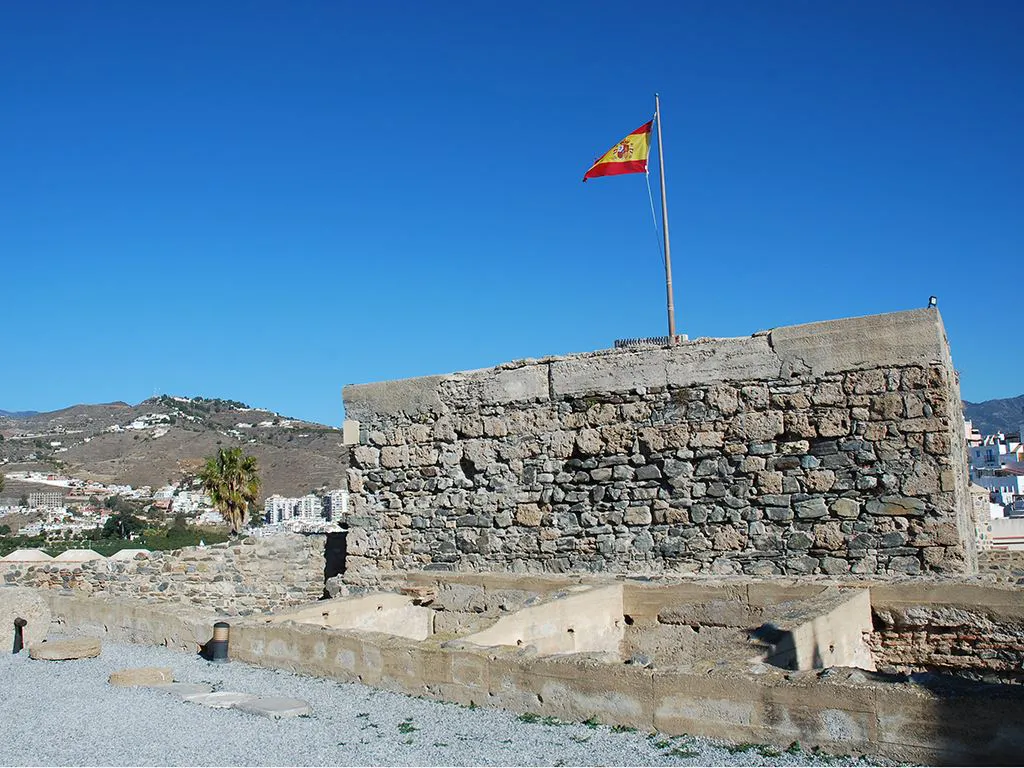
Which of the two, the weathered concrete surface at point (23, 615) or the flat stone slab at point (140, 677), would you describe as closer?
the flat stone slab at point (140, 677)

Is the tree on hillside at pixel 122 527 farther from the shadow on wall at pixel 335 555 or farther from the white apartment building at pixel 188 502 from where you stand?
the shadow on wall at pixel 335 555

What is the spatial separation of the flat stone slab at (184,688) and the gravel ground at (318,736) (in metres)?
0.08

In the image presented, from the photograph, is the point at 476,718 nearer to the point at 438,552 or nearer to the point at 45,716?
the point at 45,716

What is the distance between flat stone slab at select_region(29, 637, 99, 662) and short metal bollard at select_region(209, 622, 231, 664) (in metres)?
1.41

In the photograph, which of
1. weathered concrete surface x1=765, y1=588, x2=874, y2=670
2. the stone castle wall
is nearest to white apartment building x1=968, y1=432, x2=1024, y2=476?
the stone castle wall

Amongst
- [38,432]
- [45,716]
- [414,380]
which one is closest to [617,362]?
[414,380]

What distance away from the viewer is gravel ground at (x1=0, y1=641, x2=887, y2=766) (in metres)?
4.90

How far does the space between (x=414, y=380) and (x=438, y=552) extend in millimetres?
2106

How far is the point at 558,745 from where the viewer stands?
509 centimetres

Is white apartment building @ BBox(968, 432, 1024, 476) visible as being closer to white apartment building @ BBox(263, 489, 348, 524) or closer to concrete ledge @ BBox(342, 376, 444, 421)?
white apartment building @ BBox(263, 489, 348, 524)

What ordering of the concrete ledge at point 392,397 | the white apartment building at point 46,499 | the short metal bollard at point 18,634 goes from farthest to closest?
the white apartment building at point 46,499, the concrete ledge at point 392,397, the short metal bollard at point 18,634

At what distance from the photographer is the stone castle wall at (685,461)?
8688mm

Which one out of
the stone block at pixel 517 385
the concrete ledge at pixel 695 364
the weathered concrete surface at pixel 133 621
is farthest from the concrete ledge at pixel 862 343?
the weathered concrete surface at pixel 133 621

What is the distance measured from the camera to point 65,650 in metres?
8.57
